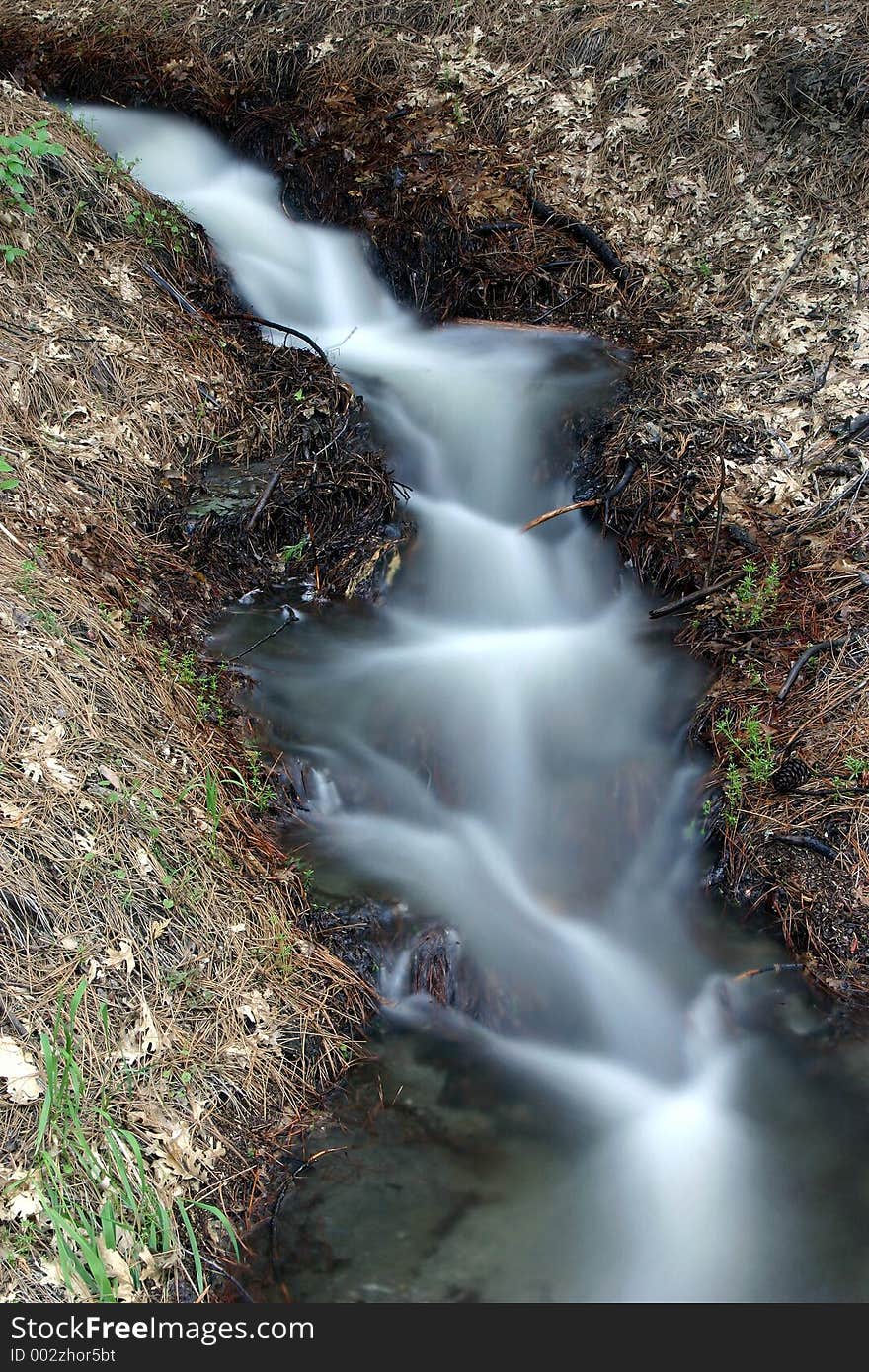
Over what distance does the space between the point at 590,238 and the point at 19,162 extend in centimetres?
366

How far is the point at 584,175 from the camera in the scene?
7.13 m

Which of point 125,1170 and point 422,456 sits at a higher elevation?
point 422,456

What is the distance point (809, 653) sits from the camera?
15.0ft

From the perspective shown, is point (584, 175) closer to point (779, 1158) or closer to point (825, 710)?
point (825, 710)

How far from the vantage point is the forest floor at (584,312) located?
427 centimetres

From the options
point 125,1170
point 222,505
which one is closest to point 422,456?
point 222,505

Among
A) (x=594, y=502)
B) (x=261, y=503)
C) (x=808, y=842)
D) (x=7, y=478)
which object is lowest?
(x=808, y=842)

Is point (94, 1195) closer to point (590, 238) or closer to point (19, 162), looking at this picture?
point (19, 162)

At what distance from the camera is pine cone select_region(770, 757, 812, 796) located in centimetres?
430

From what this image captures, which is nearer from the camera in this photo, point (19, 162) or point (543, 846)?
point (543, 846)

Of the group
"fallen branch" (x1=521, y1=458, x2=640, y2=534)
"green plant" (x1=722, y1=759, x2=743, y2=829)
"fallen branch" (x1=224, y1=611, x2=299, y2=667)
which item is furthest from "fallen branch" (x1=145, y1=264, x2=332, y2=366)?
"green plant" (x1=722, y1=759, x2=743, y2=829)

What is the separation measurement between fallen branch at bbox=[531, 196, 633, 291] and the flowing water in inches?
22.6

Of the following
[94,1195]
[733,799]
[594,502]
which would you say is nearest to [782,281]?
[594,502]

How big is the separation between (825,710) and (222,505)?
312cm
